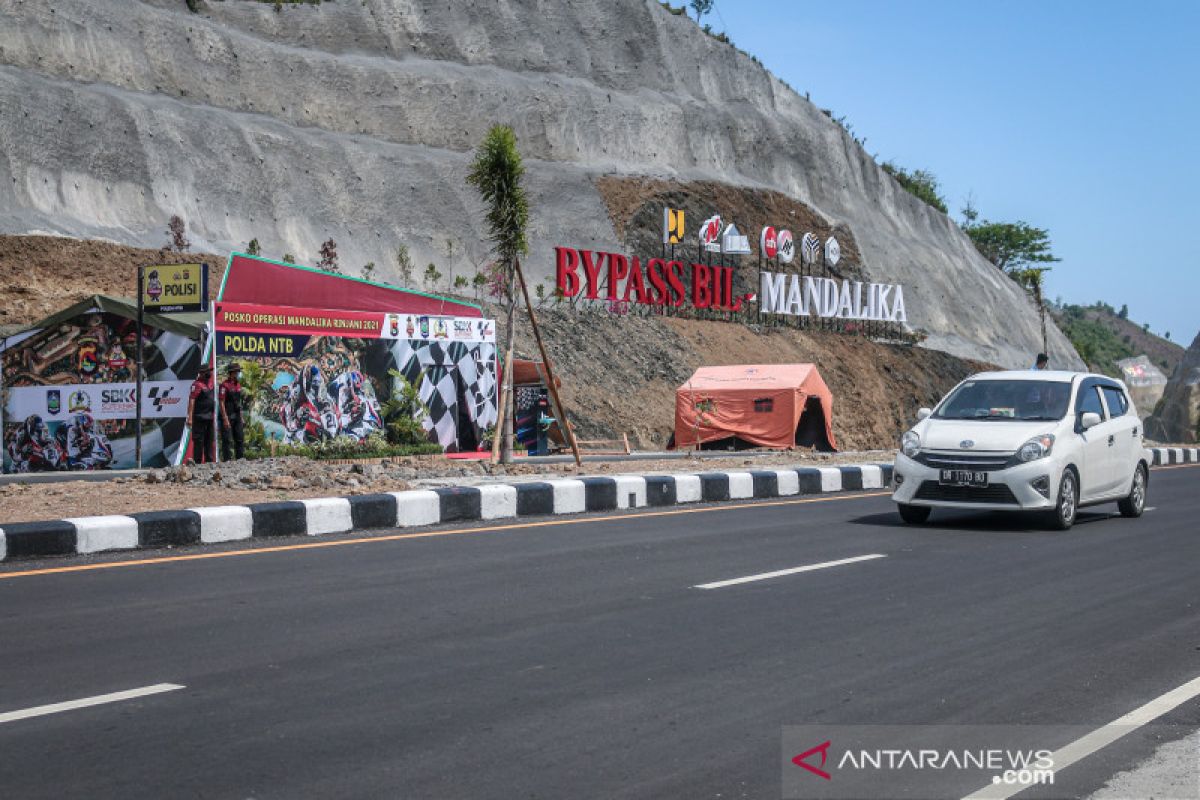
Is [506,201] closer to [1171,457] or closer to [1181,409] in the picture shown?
[1171,457]

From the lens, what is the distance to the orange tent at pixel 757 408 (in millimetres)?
32062

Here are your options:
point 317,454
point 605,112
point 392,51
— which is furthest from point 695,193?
point 317,454

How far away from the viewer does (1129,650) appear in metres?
6.55

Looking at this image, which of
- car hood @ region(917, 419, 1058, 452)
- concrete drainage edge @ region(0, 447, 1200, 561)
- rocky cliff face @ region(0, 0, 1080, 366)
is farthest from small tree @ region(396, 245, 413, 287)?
car hood @ region(917, 419, 1058, 452)

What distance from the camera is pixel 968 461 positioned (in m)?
12.3

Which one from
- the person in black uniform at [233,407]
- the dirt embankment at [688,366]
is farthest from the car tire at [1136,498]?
the dirt embankment at [688,366]

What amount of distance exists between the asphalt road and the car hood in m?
2.03

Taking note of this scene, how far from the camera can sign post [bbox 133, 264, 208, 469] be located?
22.5 metres

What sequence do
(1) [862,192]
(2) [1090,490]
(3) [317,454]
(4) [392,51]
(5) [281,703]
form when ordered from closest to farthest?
(5) [281,703] < (2) [1090,490] < (3) [317,454] < (4) [392,51] < (1) [862,192]

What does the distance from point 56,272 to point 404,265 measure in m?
13.9

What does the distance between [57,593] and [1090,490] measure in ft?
32.9

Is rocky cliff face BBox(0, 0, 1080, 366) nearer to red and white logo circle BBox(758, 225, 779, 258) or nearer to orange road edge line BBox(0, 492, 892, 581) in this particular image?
red and white logo circle BBox(758, 225, 779, 258)

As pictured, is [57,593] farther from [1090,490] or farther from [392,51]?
[392,51]

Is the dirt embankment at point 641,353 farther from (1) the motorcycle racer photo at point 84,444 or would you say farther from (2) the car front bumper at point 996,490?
(2) the car front bumper at point 996,490
